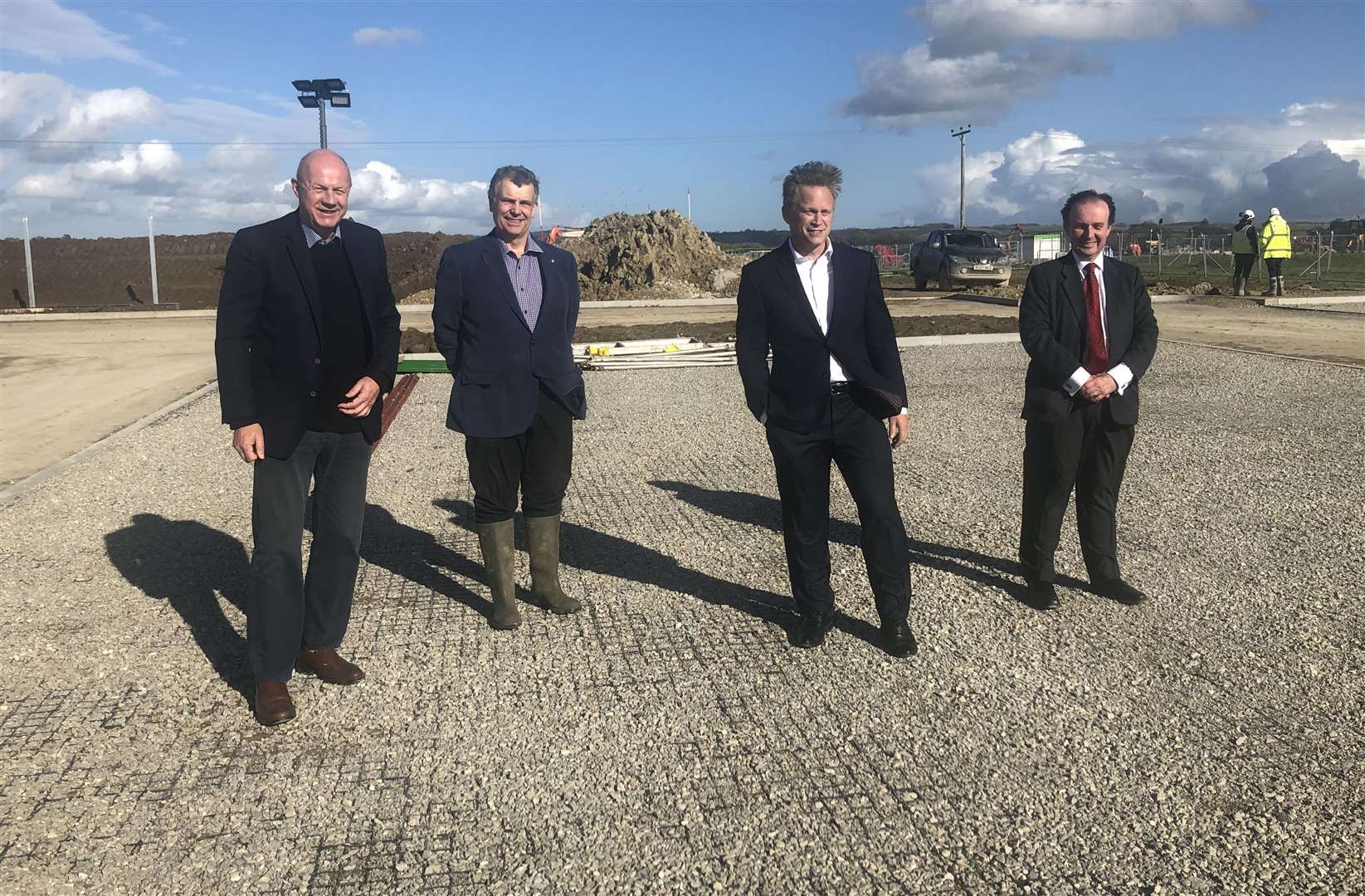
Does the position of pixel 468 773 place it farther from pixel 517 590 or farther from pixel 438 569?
pixel 438 569

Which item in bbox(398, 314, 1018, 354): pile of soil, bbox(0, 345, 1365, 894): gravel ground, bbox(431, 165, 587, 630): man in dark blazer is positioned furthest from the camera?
bbox(398, 314, 1018, 354): pile of soil

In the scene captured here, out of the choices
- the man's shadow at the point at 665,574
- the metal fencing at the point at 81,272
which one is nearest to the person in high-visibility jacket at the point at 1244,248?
the man's shadow at the point at 665,574

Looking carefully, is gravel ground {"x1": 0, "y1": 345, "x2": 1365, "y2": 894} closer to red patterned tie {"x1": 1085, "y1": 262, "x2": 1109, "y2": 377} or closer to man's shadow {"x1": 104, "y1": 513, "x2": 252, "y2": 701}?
man's shadow {"x1": 104, "y1": 513, "x2": 252, "y2": 701}

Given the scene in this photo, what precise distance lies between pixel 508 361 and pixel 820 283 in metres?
1.32

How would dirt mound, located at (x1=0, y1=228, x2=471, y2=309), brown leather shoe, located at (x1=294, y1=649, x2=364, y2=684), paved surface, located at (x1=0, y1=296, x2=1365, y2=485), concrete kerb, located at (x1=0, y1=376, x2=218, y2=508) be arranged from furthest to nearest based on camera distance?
dirt mound, located at (x1=0, y1=228, x2=471, y2=309) < paved surface, located at (x1=0, y1=296, x2=1365, y2=485) < concrete kerb, located at (x1=0, y1=376, x2=218, y2=508) < brown leather shoe, located at (x1=294, y1=649, x2=364, y2=684)

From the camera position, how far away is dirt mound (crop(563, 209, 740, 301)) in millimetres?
33656

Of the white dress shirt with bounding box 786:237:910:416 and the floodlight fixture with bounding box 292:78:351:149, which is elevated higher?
the floodlight fixture with bounding box 292:78:351:149

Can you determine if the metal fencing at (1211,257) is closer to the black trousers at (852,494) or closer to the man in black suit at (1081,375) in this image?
the man in black suit at (1081,375)

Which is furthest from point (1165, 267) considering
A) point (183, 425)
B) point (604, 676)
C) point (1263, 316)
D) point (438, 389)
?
point (604, 676)

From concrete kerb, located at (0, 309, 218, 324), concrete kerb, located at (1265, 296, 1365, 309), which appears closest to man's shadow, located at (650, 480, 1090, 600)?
concrete kerb, located at (1265, 296, 1365, 309)

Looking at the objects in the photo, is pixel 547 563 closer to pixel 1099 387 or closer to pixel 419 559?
pixel 419 559

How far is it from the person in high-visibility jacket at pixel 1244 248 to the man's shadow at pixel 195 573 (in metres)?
22.7

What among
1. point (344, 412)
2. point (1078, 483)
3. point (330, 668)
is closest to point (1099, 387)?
point (1078, 483)

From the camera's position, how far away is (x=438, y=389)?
12852mm
